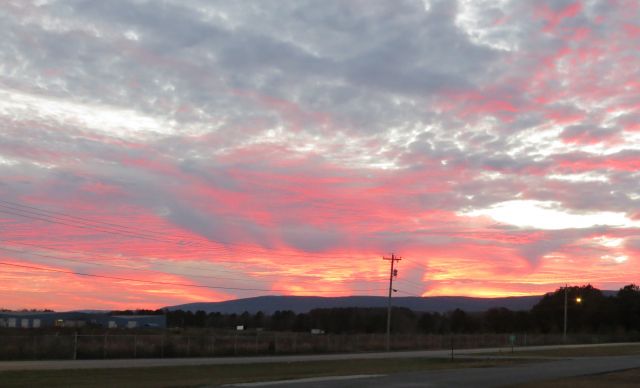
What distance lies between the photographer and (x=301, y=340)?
76.8 metres

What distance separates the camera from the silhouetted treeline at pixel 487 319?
15038 centimetres

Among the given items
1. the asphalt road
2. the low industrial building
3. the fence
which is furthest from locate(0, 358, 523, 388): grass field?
the low industrial building

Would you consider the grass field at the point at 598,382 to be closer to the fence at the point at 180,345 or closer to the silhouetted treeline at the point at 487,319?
the fence at the point at 180,345

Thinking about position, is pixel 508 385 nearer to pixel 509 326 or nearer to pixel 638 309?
pixel 638 309

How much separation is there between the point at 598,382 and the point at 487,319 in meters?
152

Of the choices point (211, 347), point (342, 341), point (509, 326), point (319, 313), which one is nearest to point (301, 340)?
point (342, 341)

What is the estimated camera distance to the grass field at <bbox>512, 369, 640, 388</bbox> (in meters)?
27.8

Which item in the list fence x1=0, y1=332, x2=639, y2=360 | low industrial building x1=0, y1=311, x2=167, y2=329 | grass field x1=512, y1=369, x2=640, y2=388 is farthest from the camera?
low industrial building x1=0, y1=311, x2=167, y2=329

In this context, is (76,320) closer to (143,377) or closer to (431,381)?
(143,377)

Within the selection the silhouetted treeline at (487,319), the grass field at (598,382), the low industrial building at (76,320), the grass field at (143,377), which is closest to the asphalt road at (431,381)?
the grass field at (598,382)

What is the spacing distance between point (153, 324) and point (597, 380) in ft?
365

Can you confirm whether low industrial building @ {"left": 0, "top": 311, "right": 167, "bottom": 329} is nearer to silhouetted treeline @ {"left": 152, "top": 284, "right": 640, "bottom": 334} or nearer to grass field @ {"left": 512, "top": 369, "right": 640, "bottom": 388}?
silhouetted treeline @ {"left": 152, "top": 284, "right": 640, "bottom": 334}

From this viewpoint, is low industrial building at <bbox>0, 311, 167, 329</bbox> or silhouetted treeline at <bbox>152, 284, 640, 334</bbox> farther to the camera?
silhouetted treeline at <bbox>152, 284, 640, 334</bbox>

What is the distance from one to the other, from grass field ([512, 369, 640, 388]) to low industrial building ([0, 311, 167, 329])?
336 feet
